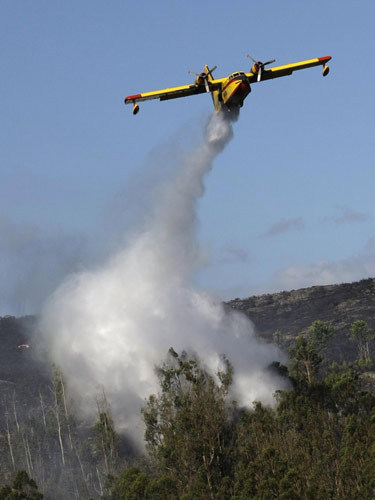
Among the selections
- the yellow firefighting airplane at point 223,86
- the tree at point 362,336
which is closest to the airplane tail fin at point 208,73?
the yellow firefighting airplane at point 223,86

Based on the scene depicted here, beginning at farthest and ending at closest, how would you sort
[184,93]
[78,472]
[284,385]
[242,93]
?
[78,472] < [284,385] < [184,93] < [242,93]

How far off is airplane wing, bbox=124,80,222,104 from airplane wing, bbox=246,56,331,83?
3809 mm

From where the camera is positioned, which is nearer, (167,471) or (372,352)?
(167,471)

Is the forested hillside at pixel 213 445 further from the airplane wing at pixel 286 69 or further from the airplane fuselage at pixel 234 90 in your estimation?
the airplane wing at pixel 286 69

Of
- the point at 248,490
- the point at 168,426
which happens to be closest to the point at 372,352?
the point at 168,426

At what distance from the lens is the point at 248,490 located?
52.8 m

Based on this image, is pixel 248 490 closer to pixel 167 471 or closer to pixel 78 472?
pixel 167 471

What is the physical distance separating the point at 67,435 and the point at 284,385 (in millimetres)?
48127

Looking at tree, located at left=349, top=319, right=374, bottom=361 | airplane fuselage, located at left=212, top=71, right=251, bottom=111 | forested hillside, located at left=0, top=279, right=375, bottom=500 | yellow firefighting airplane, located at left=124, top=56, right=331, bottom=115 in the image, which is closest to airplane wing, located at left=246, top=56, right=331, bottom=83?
yellow firefighting airplane, located at left=124, top=56, right=331, bottom=115

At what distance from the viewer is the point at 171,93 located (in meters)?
71.5

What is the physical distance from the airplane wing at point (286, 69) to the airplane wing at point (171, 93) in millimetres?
3809

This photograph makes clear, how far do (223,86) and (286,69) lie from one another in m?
7.25

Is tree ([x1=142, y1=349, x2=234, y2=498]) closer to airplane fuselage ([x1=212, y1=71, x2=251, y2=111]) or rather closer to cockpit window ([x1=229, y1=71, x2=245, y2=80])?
airplane fuselage ([x1=212, y1=71, x2=251, y2=111])

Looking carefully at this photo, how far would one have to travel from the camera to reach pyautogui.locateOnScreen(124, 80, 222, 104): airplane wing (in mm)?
71375
